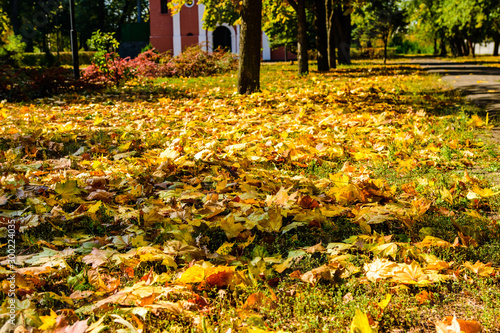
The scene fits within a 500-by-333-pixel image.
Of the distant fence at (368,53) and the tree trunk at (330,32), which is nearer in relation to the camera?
the tree trunk at (330,32)

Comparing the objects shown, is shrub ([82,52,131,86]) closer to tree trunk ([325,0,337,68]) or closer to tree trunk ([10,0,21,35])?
tree trunk ([325,0,337,68])

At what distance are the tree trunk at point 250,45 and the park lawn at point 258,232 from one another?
4.54 meters

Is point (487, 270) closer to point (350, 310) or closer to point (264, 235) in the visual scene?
point (350, 310)

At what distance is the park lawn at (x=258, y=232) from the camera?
1604 mm

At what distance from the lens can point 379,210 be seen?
2.44 meters

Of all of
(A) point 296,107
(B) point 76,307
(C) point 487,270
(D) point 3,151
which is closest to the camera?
(B) point 76,307

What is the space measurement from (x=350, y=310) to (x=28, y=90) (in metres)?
10.7

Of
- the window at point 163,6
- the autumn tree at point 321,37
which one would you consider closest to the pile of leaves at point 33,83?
the autumn tree at point 321,37

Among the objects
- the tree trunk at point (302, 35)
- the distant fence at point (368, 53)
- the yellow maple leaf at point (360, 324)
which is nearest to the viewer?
the yellow maple leaf at point (360, 324)

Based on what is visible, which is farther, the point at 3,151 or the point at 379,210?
the point at 3,151

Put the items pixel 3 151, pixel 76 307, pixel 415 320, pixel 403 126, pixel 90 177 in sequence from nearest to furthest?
pixel 415 320 → pixel 76 307 → pixel 90 177 → pixel 3 151 → pixel 403 126

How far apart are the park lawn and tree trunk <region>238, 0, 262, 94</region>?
4543mm

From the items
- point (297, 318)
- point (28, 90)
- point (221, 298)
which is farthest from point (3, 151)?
point (28, 90)

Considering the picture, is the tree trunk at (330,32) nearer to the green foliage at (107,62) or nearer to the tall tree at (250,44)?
the green foliage at (107,62)
